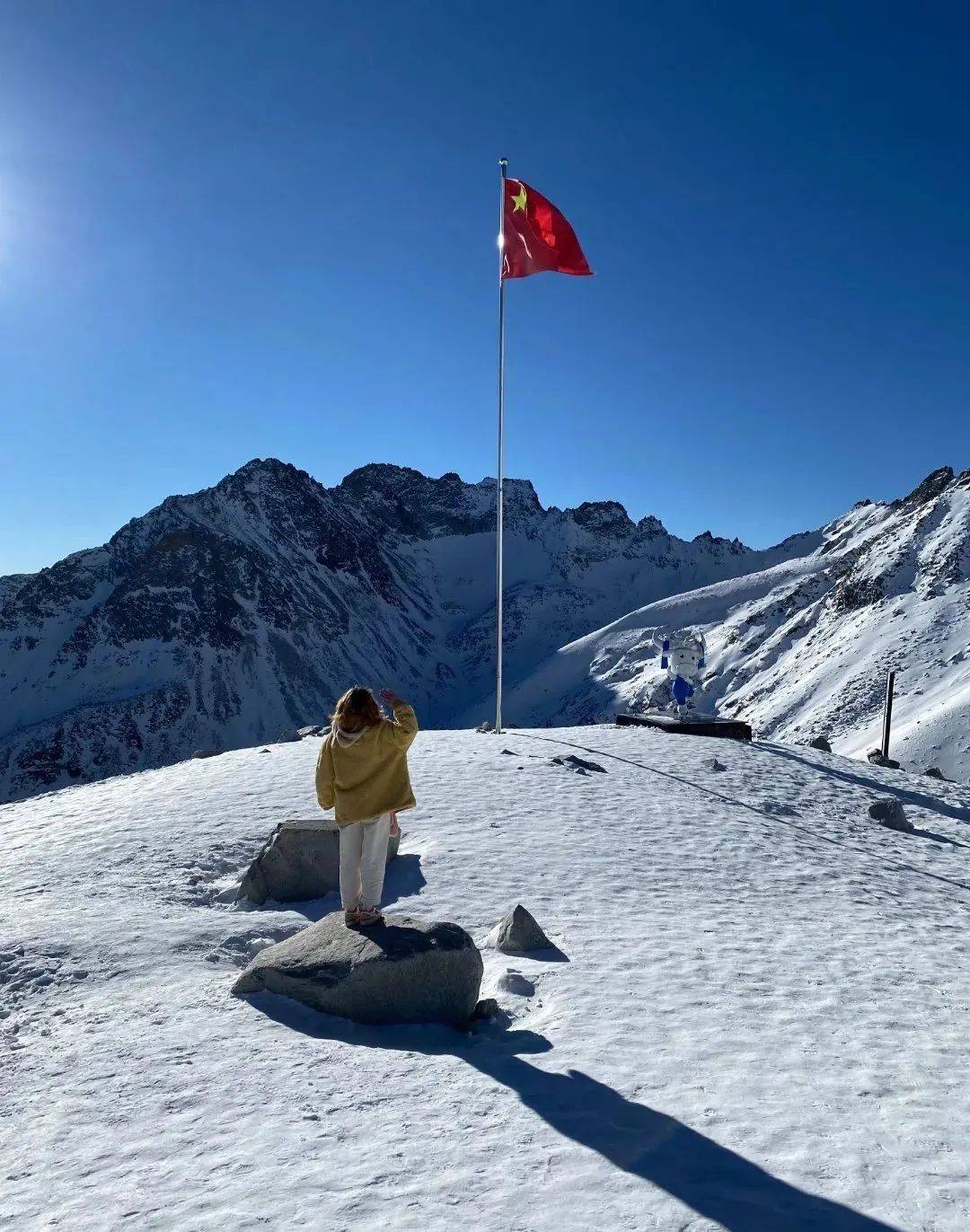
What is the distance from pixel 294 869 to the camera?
941 centimetres

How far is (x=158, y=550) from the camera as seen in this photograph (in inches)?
5965

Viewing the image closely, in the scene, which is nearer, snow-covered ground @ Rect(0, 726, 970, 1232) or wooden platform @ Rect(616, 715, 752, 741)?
snow-covered ground @ Rect(0, 726, 970, 1232)

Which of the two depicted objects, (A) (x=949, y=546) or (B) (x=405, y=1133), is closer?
(B) (x=405, y=1133)

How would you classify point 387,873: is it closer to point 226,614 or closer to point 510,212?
point 510,212

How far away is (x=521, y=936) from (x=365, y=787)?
2.42 m

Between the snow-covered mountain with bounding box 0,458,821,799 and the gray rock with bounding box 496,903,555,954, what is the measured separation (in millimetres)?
112719

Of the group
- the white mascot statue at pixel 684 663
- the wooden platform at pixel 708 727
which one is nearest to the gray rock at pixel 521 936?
the wooden platform at pixel 708 727

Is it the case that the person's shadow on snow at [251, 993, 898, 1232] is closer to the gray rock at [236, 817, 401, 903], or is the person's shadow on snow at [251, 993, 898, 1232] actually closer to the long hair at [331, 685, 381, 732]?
the long hair at [331, 685, 381, 732]

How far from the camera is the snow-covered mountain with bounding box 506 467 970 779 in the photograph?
183 feet

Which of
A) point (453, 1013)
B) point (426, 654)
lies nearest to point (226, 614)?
point (426, 654)

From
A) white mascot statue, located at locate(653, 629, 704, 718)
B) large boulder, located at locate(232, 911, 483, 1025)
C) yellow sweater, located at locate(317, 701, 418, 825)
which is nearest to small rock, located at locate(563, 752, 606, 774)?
white mascot statue, located at locate(653, 629, 704, 718)

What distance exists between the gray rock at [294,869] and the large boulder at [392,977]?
3065 millimetres

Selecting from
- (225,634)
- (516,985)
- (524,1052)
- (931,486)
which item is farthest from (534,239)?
(225,634)

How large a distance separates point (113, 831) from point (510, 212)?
16.3m
